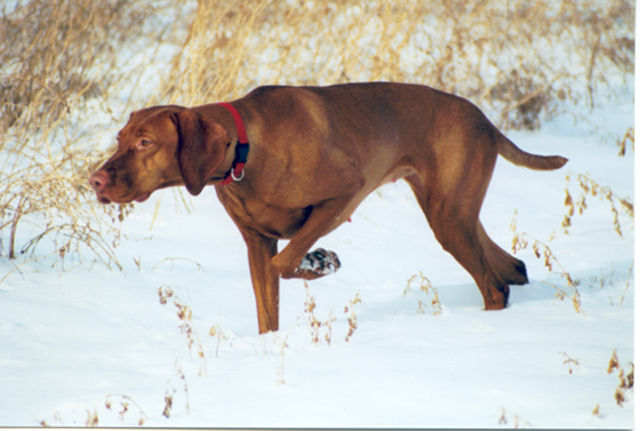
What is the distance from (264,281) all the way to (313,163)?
550 mm

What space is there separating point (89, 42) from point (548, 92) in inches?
130

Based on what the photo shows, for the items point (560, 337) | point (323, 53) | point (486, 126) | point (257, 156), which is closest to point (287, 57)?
point (323, 53)

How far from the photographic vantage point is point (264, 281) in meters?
2.83

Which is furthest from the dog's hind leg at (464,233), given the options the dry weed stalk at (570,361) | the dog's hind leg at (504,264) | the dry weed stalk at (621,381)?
the dry weed stalk at (621,381)

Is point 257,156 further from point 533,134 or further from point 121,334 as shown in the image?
point 533,134

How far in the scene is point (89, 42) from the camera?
4.59 meters

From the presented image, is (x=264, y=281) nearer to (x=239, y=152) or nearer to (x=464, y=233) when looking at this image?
(x=239, y=152)

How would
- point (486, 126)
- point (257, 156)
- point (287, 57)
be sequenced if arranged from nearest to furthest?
1. point (257, 156)
2. point (486, 126)
3. point (287, 57)

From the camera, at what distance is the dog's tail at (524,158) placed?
3186 millimetres

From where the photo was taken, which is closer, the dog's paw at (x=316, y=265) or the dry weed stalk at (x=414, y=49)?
the dog's paw at (x=316, y=265)

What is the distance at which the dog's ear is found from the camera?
229cm

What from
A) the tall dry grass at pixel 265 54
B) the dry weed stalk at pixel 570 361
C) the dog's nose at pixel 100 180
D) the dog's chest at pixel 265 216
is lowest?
the dry weed stalk at pixel 570 361

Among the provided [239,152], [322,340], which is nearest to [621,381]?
[322,340]

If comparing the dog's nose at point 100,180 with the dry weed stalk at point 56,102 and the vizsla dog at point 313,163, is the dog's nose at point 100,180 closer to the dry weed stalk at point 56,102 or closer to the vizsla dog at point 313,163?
the vizsla dog at point 313,163
